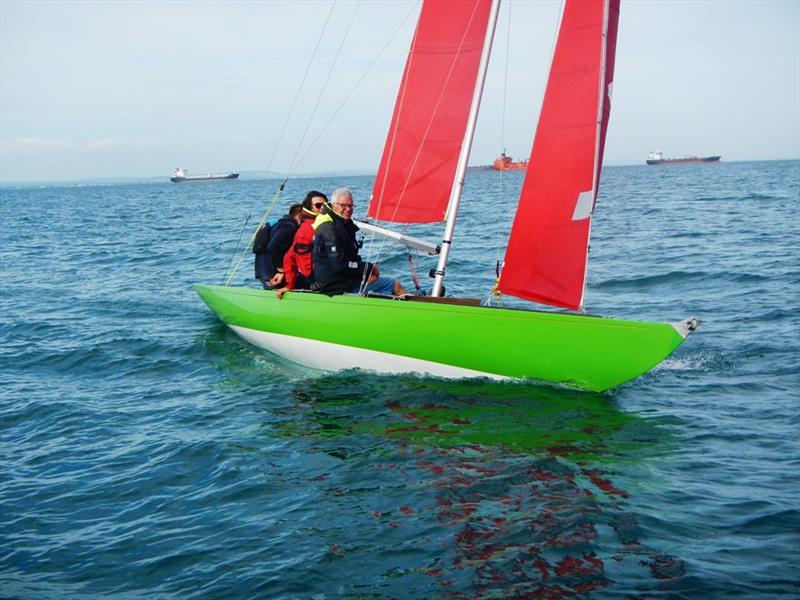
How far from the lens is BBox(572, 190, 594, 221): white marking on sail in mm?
8243

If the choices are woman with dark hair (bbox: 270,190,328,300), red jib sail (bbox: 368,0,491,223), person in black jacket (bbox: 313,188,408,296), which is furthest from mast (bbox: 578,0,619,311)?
woman with dark hair (bbox: 270,190,328,300)

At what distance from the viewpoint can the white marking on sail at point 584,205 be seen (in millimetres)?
8243

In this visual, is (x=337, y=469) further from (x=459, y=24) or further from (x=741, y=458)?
(x=459, y=24)

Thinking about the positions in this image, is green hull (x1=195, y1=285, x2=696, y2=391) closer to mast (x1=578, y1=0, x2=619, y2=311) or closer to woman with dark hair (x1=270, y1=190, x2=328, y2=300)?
woman with dark hair (x1=270, y1=190, x2=328, y2=300)

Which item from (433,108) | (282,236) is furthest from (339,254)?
(433,108)

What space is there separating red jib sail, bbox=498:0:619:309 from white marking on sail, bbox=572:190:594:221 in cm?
1

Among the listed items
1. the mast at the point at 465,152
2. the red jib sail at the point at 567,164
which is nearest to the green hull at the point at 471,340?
the red jib sail at the point at 567,164

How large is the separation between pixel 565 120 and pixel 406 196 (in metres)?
2.47

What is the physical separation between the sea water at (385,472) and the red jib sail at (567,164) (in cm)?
132

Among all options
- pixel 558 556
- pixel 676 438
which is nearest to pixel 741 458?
pixel 676 438

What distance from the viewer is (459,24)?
30.7 feet

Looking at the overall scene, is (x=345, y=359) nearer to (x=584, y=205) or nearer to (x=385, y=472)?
(x=385, y=472)

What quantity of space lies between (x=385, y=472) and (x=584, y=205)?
12.5 feet

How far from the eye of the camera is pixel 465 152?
930cm
